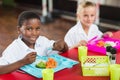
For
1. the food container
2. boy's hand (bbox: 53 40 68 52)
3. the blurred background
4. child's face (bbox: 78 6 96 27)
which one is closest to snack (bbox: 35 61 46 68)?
boy's hand (bbox: 53 40 68 52)

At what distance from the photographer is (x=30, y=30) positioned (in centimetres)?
172

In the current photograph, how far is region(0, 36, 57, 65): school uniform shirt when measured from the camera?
1.61 metres

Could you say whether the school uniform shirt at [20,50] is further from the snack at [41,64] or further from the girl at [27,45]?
the snack at [41,64]

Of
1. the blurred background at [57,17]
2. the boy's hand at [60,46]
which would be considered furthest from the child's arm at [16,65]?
the blurred background at [57,17]

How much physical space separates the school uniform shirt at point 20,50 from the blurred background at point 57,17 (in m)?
2.17

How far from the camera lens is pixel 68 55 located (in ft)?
5.94

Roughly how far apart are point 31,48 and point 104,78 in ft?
1.89

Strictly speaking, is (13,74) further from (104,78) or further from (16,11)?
(16,11)

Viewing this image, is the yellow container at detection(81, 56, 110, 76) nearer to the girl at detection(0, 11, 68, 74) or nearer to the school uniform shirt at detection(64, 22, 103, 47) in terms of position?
the girl at detection(0, 11, 68, 74)

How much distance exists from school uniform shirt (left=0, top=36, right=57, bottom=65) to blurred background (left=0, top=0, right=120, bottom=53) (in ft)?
7.13

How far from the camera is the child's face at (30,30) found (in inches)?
67.6

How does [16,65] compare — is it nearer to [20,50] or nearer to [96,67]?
[20,50]

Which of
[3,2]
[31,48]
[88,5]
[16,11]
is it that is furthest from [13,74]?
[3,2]

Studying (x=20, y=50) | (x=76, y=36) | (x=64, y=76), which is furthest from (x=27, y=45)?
(x=76, y=36)
